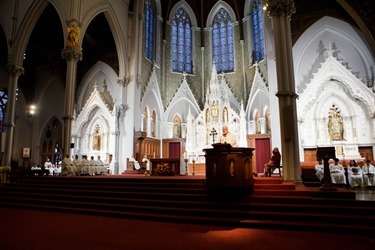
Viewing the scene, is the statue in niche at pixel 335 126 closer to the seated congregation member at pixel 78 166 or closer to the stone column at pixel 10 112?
the seated congregation member at pixel 78 166

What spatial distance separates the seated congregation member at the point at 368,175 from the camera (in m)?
10.5

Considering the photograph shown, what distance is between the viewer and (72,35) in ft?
45.8

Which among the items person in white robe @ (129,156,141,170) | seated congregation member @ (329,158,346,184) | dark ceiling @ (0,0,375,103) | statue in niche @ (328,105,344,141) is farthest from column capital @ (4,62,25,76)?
statue in niche @ (328,105,344,141)

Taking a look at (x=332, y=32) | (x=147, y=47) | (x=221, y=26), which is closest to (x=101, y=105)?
(x=147, y=47)

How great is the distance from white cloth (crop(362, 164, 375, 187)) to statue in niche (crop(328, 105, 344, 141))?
16.0ft

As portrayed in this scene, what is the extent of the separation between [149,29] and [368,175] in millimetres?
17195

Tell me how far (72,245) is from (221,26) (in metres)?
23.1

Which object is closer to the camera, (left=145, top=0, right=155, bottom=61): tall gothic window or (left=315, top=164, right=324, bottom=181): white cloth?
(left=315, top=164, right=324, bottom=181): white cloth

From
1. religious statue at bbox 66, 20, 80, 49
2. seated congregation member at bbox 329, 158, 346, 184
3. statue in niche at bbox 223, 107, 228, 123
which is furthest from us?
statue in niche at bbox 223, 107, 228, 123

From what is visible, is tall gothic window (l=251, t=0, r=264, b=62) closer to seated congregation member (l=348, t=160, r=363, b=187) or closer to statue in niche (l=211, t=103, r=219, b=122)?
statue in niche (l=211, t=103, r=219, b=122)

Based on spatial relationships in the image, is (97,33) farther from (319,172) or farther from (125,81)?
(319,172)

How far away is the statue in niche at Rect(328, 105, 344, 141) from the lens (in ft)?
50.1

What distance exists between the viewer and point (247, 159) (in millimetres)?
7332

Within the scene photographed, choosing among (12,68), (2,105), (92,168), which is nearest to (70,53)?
(12,68)
